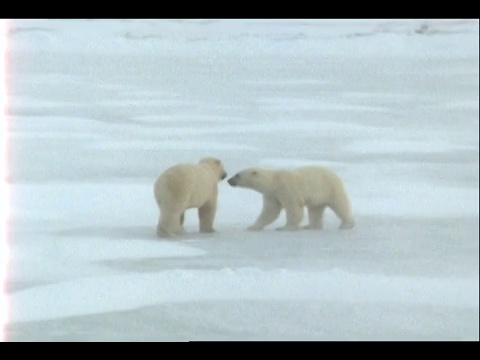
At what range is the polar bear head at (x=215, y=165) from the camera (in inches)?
118

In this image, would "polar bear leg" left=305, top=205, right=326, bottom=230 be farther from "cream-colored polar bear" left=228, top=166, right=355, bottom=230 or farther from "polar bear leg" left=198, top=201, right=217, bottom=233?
"polar bear leg" left=198, top=201, right=217, bottom=233

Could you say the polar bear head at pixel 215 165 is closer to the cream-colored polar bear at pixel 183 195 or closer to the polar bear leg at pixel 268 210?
the cream-colored polar bear at pixel 183 195

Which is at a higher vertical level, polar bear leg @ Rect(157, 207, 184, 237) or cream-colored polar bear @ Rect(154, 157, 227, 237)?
cream-colored polar bear @ Rect(154, 157, 227, 237)

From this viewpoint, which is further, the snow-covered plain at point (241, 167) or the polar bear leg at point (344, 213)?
the polar bear leg at point (344, 213)

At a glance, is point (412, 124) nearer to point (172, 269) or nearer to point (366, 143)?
point (366, 143)

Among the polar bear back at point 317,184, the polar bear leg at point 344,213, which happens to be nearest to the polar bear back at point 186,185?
the polar bear back at point 317,184

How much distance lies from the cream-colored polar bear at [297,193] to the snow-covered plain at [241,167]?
0.03 m

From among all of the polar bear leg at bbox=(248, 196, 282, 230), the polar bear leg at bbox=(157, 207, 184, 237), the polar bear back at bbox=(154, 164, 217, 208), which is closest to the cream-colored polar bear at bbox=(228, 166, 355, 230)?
the polar bear leg at bbox=(248, 196, 282, 230)

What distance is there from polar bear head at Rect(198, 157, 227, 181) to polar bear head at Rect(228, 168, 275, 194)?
32 millimetres

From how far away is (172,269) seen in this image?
2.92m

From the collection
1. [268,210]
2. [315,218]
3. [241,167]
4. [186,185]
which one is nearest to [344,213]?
[315,218]

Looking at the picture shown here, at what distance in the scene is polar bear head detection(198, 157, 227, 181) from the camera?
118 inches

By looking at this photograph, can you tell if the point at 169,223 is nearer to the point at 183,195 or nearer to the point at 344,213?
the point at 183,195

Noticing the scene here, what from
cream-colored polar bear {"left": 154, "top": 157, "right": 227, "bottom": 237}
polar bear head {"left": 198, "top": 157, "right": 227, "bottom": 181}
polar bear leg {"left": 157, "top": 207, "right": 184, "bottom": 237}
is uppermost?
polar bear head {"left": 198, "top": 157, "right": 227, "bottom": 181}
